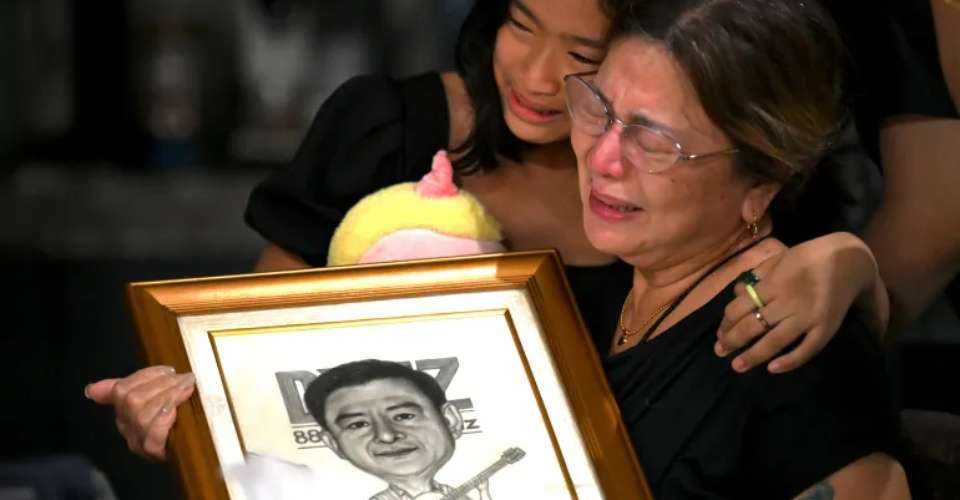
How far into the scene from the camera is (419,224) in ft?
4.39

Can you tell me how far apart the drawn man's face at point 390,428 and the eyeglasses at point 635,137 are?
0.78 feet

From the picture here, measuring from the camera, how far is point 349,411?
1.15 meters

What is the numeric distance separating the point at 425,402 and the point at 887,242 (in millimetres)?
514

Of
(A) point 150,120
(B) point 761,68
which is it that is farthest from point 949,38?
(A) point 150,120

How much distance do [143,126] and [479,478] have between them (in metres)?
1.16

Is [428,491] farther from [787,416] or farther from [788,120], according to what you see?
[788,120]

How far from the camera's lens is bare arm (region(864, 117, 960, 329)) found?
4.58 feet

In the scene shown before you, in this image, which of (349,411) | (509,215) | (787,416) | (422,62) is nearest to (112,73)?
(422,62)

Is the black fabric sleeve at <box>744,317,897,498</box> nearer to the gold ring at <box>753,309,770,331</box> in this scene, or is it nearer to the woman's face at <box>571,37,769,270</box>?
the gold ring at <box>753,309,770,331</box>

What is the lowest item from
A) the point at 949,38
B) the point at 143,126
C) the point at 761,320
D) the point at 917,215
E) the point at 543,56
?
the point at 761,320

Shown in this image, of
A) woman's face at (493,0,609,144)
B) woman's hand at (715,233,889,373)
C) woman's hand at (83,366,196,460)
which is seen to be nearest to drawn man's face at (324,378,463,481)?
woman's hand at (83,366,196,460)

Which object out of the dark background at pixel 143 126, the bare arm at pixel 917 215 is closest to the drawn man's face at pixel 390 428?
the bare arm at pixel 917 215

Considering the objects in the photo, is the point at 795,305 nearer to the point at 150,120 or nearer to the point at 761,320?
the point at 761,320

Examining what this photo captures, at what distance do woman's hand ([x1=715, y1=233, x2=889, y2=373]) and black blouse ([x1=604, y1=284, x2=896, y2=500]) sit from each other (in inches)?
0.7
